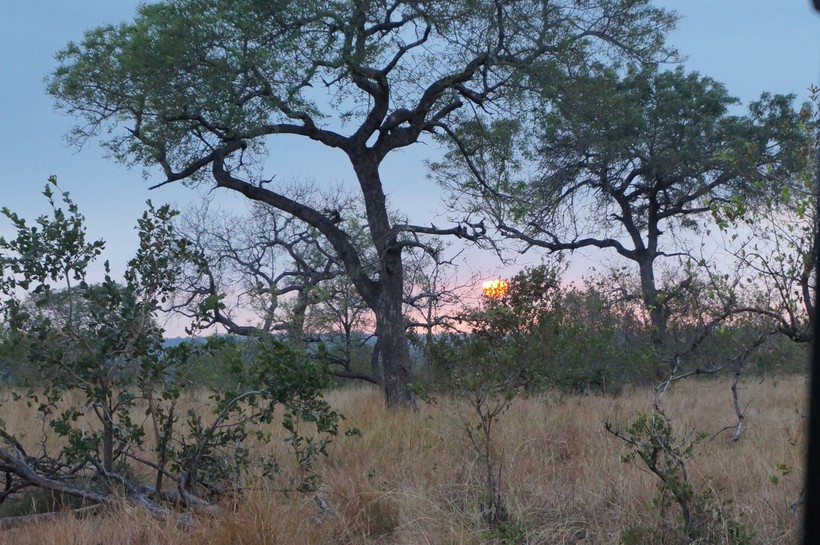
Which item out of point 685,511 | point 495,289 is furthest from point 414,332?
point 685,511

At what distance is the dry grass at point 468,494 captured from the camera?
4.89 meters

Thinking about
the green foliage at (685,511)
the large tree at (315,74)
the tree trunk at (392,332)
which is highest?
the large tree at (315,74)

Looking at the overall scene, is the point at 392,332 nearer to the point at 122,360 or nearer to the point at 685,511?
the point at 122,360

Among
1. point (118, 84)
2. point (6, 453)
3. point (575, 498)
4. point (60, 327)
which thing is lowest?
point (575, 498)

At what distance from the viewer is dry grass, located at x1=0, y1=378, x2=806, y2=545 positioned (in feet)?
16.0

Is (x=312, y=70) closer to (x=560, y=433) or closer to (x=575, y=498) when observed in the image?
(x=560, y=433)

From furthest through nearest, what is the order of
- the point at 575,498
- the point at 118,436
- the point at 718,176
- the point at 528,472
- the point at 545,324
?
1. the point at 718,176
2. the point at 545,324
3. the point at 528,472
4. the point at 118,436
5. the point at 575,498

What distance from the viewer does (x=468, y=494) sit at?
19.5ft

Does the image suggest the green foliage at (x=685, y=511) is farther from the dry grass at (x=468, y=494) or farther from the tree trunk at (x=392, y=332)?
A: the tree trunk at (x=392, y=332)

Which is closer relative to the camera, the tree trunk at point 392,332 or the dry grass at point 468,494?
the dry grass at point 468,494

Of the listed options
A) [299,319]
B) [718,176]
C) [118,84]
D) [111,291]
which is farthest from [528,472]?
[718,176]

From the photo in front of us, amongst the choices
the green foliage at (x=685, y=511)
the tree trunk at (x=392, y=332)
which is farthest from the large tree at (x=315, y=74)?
the green foliage at (x=685, y=511)

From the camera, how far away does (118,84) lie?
1052cm

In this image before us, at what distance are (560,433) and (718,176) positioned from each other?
40.5 ft
